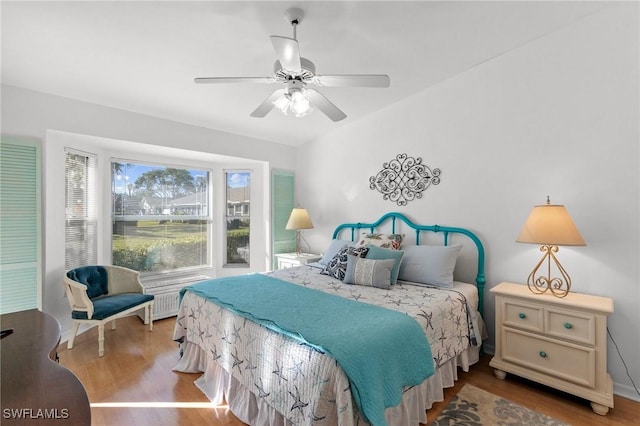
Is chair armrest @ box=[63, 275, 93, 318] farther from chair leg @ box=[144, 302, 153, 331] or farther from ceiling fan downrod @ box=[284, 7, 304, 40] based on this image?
ceiling fan downrod @ box=[284, 7, 304, 40]

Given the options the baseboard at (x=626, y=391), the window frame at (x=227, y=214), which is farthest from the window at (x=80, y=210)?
the baseboard at (x=626, y=391)

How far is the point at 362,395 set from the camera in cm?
145

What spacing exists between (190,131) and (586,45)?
4017mm

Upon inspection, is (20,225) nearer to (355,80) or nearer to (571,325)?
(355,80)

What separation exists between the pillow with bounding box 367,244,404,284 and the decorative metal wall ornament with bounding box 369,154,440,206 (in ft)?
2.81

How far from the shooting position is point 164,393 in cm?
229

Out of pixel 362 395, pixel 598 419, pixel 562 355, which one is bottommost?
pixel 598 419

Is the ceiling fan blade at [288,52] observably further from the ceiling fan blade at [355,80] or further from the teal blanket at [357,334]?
the teal blanket at [357,334]

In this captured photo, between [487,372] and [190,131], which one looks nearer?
[487,372]

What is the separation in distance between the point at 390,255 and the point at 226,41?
230cm

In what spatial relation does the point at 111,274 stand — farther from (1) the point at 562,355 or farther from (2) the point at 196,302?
(1) the point at 562,355

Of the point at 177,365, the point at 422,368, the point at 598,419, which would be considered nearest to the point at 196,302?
the point at 177,365

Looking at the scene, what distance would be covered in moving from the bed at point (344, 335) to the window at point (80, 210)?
172 cm

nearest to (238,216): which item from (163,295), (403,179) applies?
(163,295)
